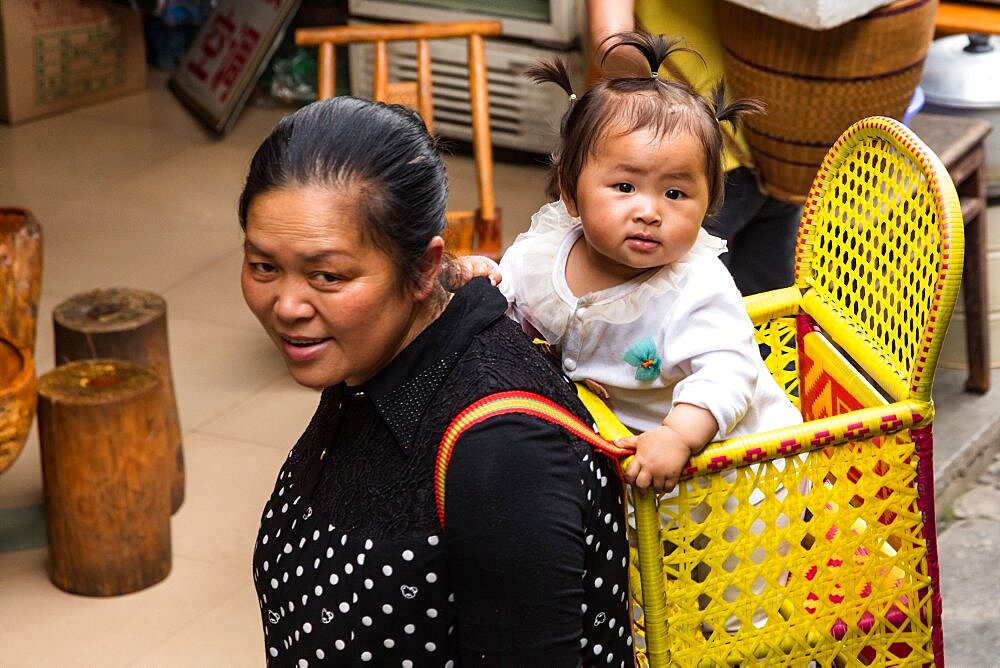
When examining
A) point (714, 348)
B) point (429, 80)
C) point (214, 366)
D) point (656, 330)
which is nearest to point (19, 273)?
point (214, 366)

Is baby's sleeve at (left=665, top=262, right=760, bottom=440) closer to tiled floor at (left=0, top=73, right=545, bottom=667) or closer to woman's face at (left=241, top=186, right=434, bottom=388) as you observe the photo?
woman's face at (left=241, top=186, right=434, bottom=388)

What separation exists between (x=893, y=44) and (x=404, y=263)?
1656 millimetres

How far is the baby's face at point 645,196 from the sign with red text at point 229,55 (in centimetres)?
466

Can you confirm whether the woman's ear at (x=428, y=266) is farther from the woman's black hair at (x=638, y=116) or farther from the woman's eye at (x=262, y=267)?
the woman's black hair at (x=638, y=116)

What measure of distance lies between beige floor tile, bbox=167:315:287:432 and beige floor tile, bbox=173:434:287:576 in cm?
19

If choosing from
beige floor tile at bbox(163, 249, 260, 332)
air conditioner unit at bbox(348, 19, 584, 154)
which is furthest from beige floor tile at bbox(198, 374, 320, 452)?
air conditioner unit at bbox(348, 19, 584, 154)

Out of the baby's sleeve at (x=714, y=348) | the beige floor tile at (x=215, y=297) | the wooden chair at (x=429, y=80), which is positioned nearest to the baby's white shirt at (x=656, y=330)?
the baby's sleeve at (x=714, y=348)

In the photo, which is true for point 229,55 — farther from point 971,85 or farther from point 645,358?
point 645,358

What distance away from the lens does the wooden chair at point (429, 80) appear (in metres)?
3.82

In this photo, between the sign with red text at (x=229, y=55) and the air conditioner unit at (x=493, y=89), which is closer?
the air conditioner unit at (x=493, y=89)

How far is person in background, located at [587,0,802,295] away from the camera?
2.52 metres

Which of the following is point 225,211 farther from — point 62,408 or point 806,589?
point 806,589

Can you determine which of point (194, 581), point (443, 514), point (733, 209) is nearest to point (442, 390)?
point (443, 514)

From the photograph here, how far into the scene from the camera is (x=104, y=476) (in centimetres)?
312
